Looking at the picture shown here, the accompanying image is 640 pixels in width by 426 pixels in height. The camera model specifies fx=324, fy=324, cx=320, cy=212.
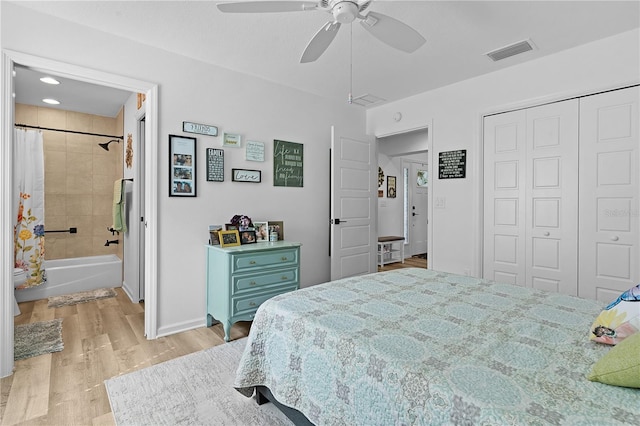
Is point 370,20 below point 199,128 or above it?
above

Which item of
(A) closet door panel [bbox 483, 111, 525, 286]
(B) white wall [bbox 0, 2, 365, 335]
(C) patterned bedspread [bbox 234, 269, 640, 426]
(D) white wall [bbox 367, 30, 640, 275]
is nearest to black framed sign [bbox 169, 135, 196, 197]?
(B) white wall [bbox 0, 2, 365, 335]

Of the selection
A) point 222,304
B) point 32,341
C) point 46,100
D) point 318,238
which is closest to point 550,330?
point 222,304

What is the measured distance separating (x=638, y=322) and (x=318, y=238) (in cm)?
318

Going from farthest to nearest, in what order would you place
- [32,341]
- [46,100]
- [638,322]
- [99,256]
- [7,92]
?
1. [99,256]
2. [46,100]
3. [32,341]
4. [7,92]
5. [638,322]

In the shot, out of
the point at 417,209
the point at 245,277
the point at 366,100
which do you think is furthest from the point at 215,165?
the point at 417,209

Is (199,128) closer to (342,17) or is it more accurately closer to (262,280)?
(262,280)

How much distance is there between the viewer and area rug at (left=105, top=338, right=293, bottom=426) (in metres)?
1.72

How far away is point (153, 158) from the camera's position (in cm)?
281

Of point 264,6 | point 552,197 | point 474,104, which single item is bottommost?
point 552,197

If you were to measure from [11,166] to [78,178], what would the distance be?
2927 millimetres

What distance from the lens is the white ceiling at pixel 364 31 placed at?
2.27 m

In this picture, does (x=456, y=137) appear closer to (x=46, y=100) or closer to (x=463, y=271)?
(x=463, y=271)

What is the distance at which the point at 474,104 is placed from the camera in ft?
11.6

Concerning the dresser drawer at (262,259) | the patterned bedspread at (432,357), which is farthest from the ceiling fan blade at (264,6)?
the dresser drawer at (262,259)
